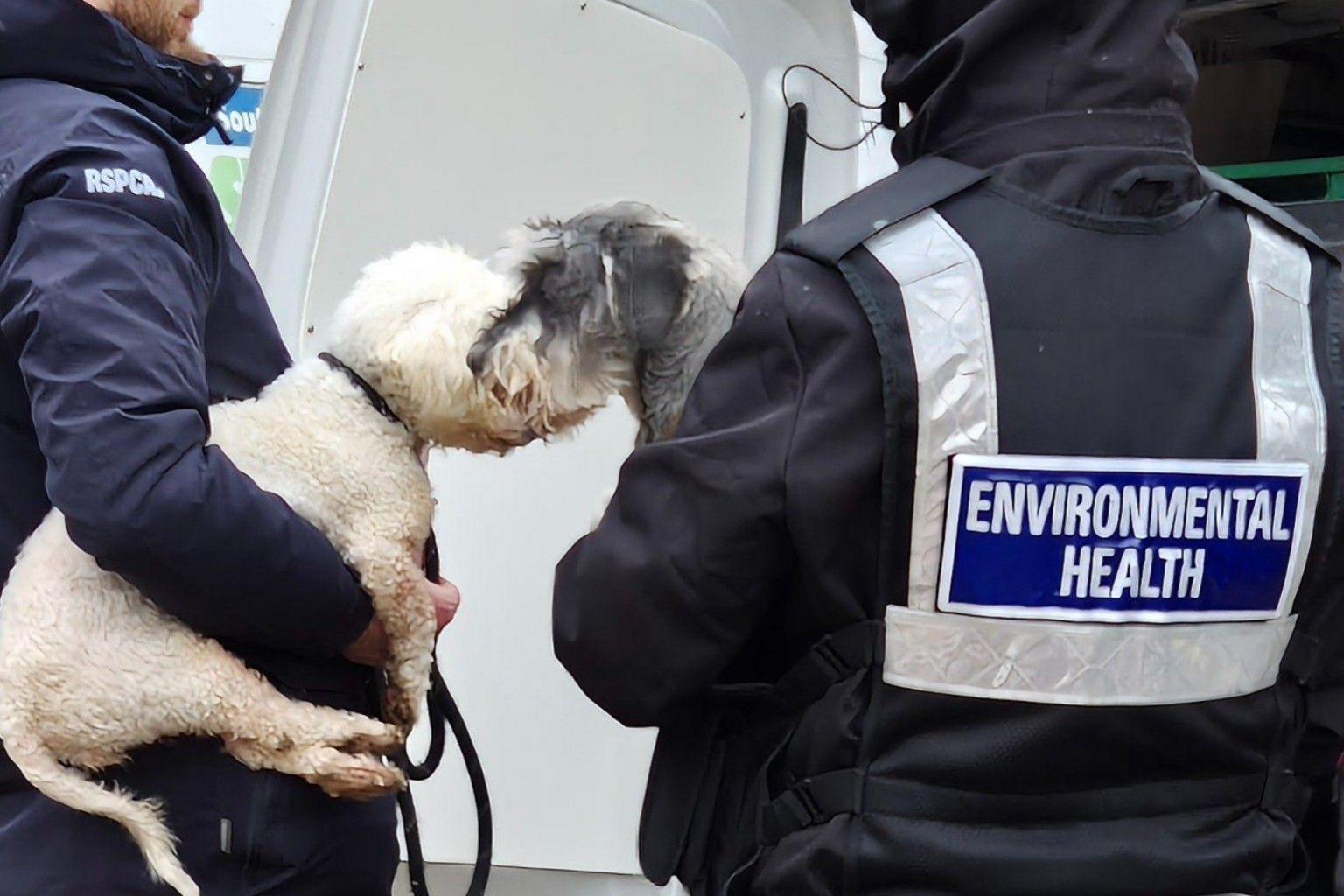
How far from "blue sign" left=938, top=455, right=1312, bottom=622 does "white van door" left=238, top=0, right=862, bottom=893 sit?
126cm

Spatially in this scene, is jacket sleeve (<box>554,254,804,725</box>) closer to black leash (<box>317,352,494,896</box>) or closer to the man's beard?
black leash (<box>317,352,494,896</box>)

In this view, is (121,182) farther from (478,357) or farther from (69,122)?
(478,357)

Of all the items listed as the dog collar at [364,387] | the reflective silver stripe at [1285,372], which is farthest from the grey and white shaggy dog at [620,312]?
the reflective silver stripe at [1285,372]

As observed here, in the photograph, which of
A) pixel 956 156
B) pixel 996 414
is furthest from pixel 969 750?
pixel 956 156

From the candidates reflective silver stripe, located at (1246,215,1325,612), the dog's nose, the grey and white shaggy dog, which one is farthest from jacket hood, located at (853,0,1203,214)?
the dog's nose

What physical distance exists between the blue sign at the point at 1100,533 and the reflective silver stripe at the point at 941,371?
2 cm

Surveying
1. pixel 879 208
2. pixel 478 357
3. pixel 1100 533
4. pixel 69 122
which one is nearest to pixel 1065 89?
pixel 879 208

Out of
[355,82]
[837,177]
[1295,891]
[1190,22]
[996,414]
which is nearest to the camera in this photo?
[996,414]

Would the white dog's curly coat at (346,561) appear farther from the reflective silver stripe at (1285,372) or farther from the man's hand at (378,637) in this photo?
the reflective silver stripe at (1285,372)

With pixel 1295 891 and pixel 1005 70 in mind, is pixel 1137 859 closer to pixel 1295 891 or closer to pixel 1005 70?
pixel 1295 891

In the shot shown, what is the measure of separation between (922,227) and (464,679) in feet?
5.12

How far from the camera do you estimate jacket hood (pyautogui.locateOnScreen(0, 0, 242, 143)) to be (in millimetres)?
1767

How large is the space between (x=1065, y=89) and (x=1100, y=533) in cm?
49

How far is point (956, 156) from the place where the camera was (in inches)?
66.9
